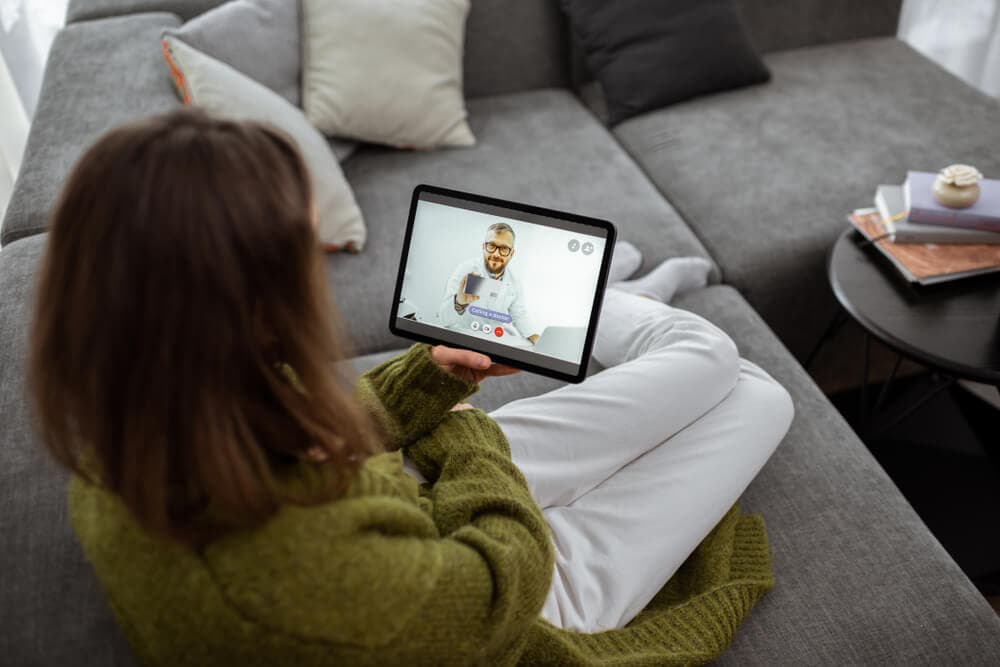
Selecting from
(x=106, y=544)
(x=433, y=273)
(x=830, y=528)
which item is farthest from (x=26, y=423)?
(x=830, y=528)

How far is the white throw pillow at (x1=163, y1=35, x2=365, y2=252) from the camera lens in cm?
157

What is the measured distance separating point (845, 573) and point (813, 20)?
183 cm

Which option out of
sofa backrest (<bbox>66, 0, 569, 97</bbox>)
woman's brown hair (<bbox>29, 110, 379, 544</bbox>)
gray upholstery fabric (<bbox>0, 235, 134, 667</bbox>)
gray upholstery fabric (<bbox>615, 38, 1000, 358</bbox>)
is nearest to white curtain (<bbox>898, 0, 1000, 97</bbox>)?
gray upholstery fabric (<bbox>615, 38, 1000, 358</bbox>)

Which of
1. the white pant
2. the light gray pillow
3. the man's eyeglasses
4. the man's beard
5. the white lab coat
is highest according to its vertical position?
the light gray pillow

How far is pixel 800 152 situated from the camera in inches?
77.0

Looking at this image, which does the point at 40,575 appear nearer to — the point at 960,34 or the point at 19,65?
Result: the point at 19,65

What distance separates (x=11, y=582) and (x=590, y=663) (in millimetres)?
661

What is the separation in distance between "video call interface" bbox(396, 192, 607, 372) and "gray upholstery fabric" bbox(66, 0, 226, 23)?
1.23 m

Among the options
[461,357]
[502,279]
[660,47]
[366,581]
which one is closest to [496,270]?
[502,279]

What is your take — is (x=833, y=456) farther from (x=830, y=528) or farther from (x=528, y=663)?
(x=528, y=663)

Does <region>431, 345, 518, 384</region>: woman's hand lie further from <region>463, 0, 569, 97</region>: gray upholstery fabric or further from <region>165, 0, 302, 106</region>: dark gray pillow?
<region>463, 0, 569, 97</region>: gray upholstery fabric

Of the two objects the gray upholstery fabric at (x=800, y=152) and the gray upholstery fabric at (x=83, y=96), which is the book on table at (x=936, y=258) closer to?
the gray upholstery fabric at (x=800, y=152)

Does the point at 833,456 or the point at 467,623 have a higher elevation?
the point at 467,623

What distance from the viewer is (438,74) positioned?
1.95 metres
